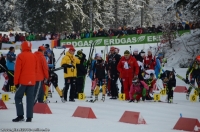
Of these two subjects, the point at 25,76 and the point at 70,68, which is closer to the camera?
the point at 25,76

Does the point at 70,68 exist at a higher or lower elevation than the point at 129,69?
higher

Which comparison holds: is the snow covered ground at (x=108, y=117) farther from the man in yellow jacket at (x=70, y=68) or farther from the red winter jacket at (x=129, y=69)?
the red winter jacket at (x=129, y=69)

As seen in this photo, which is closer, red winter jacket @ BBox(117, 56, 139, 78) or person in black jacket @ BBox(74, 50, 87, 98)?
red winter jacket @ BBox(117, 56, 139, 78)

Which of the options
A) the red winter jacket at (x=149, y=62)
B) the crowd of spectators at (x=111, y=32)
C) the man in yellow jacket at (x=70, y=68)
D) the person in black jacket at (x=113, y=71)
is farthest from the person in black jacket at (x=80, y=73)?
the crowd of spectators at (x=111, y=32)

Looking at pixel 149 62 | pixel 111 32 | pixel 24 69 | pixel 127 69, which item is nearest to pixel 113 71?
pixel 127 69

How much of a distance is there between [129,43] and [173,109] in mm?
22124

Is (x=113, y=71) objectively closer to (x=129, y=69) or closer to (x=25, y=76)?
(x=129, y=69)

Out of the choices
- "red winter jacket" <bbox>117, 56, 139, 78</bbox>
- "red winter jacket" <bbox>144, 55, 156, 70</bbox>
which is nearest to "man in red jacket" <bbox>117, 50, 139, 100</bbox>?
"red winter jacket" <bbox>117, 56, 139, 78</bbox>

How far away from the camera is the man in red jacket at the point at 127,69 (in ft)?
50.6

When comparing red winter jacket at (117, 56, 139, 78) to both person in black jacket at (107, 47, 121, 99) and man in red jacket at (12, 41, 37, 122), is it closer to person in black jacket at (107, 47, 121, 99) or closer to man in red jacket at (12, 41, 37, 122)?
person in black jacket at (107, 47, 121, 99)

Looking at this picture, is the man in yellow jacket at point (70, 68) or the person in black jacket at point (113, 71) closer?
the man in yellow jacket at point (70, 68)

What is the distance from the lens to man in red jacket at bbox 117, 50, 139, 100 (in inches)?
607

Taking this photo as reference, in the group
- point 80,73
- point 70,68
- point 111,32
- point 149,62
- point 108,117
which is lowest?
point 108,117

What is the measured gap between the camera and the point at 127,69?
15453 millimetres
